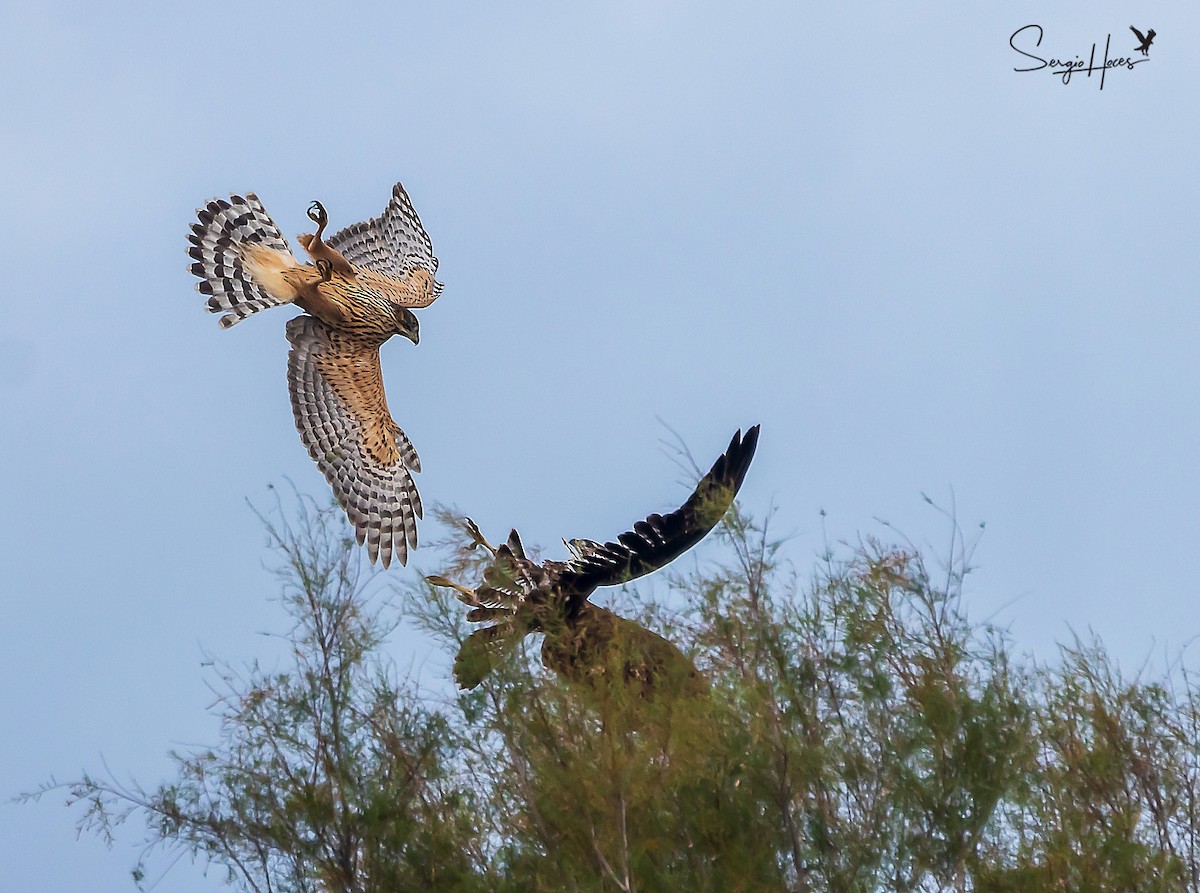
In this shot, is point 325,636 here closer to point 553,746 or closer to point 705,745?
point 553,746

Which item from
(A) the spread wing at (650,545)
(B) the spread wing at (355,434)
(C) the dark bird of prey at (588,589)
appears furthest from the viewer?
(B) the spread wing at (355,434)

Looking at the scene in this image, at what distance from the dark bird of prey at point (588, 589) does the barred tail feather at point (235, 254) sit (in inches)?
116

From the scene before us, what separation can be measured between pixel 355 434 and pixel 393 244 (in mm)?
3049

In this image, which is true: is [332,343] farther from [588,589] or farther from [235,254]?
[588,589]

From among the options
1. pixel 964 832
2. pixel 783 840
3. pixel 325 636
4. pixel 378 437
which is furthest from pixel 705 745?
pixel 378 437

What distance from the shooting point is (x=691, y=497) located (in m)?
11.2

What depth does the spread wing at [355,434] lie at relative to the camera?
12742 mm

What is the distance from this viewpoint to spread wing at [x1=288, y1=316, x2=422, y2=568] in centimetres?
1274

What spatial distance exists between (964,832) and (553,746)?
6.82ft

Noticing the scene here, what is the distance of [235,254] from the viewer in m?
13.2

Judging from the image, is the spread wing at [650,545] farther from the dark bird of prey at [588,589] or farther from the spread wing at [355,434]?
the spread wing at [355,434]

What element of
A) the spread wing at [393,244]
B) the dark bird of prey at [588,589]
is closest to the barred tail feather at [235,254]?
the spread wing at [393,244]

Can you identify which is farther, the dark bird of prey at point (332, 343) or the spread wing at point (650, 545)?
the dark bird of prey at point (332, 343)

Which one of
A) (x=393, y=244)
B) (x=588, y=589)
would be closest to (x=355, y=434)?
(x=588, y=589)
